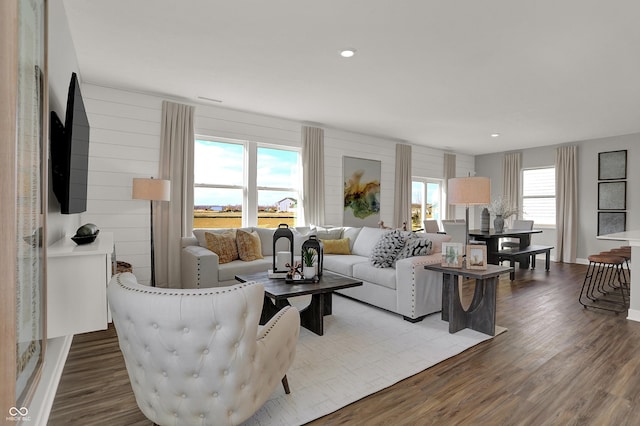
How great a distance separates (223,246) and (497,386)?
330 centimetres

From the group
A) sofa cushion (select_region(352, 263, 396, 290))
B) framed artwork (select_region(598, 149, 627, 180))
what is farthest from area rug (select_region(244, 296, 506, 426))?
framed artwork (select_region(598, 149, 627, 180))

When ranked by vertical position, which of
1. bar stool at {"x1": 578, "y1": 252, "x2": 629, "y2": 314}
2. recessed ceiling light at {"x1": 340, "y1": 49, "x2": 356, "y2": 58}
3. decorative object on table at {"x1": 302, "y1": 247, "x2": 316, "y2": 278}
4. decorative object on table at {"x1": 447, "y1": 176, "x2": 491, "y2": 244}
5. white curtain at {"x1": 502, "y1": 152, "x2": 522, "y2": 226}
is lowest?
bar stool at {"x1": 578, "y1": 252, "x2": 629, "y2": 314}

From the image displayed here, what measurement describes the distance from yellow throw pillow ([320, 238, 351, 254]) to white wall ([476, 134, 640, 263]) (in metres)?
5.55

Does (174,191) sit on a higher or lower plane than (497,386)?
higher

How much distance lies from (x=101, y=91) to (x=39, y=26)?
3067 millimetres

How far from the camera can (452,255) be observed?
3219 millimetres

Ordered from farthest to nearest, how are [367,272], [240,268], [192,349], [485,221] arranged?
[485,221]
[240,268]
[367,272]
[192,349]

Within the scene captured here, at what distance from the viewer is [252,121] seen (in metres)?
5.41

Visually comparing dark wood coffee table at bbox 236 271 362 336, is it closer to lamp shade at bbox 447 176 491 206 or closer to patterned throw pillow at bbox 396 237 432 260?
patterned throw pillow at bbox 396 237 432 260

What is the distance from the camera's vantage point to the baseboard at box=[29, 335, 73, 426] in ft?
5.31

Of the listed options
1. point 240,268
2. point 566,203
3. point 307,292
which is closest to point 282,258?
point 307,292

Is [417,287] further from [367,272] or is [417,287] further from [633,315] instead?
[633,315]

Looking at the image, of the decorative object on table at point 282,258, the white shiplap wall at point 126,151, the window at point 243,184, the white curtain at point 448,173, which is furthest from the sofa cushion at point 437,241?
the white curtain at point 448,173

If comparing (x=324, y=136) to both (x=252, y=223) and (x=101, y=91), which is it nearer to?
(x=252, y=223)
